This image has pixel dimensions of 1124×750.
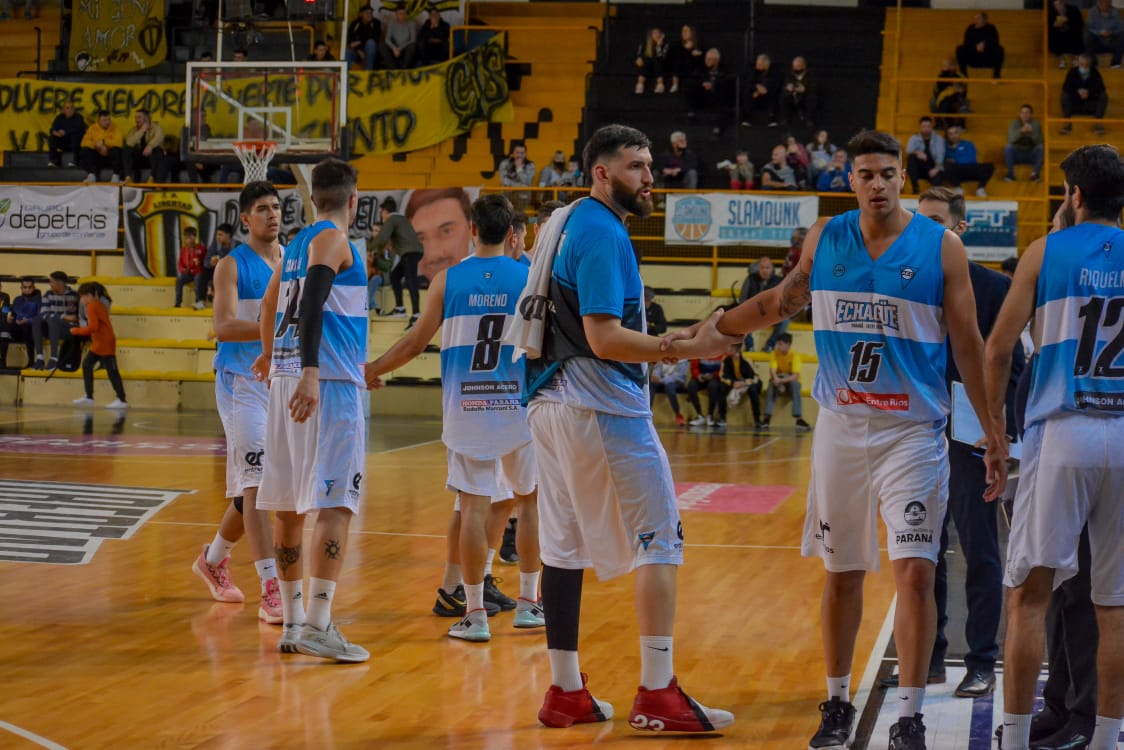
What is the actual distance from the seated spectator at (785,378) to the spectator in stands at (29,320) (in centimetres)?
1201

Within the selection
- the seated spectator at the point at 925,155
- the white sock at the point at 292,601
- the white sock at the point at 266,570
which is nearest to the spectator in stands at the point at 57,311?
the seated spectator at the point at 925,155

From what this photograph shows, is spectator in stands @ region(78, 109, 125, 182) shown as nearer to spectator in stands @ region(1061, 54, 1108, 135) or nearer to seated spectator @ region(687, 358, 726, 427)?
seated spectator @ region(687, 358, 726, 427)

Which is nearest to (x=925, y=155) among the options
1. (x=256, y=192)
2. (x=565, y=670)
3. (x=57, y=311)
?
(x=57, y=311)

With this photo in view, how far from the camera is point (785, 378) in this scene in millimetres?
19641

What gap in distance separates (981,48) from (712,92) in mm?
4910

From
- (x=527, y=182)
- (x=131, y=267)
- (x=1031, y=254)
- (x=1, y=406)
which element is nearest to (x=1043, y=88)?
(x=527, y=182)

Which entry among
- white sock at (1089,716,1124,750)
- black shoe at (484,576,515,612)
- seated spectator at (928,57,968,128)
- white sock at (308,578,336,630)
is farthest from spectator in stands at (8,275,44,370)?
white sock at (1089,716,1124,750)

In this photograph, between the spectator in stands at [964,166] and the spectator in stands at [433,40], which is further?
the spectator in stands at [433,40]

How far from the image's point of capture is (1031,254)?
448cm

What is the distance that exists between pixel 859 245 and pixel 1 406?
65.3ft

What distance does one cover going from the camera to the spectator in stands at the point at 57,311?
2231cm

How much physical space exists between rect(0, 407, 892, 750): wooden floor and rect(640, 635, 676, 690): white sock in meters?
0.21

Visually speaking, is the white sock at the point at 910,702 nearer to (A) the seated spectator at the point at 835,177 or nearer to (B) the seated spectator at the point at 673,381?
(B) the seated spectator at the point at 673,381

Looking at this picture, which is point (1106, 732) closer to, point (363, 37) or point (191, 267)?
point (191, 267)
